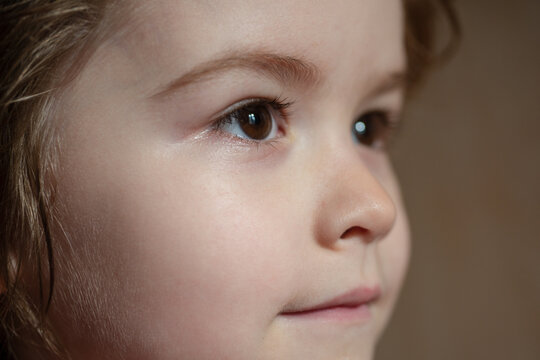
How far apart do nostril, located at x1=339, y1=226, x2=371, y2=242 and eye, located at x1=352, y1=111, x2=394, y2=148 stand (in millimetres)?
166

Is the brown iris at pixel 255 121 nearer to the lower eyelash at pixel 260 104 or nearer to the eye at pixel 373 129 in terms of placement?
the lower eyelash at pixel 260 104

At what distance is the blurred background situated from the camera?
113cm

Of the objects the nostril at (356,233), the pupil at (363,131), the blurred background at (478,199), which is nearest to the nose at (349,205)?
the nostril at (356,233)

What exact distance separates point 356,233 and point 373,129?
0.71 feet

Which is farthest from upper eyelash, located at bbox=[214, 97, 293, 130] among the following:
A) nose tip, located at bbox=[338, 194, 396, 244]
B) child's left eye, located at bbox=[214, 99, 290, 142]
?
nose tip, located at bbox=[338, 194, 396, 244]

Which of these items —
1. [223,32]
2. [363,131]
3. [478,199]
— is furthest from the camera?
[478,199]

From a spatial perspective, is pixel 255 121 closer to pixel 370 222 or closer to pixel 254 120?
pixel 254 120

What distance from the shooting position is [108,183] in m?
0.62

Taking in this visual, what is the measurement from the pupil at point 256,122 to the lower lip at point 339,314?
0.50 feet

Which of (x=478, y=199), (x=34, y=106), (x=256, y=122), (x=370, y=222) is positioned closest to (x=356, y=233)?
(x=370, y=222)

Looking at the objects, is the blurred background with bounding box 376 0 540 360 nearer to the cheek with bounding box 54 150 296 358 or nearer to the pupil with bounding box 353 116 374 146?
the pupil with bounding box 353 116 374 146

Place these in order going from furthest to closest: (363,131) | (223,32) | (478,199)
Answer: (478,199)
(363,131)
(223,32)

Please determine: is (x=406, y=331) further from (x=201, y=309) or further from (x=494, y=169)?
(x=201, y=309)

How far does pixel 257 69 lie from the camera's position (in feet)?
2.09
